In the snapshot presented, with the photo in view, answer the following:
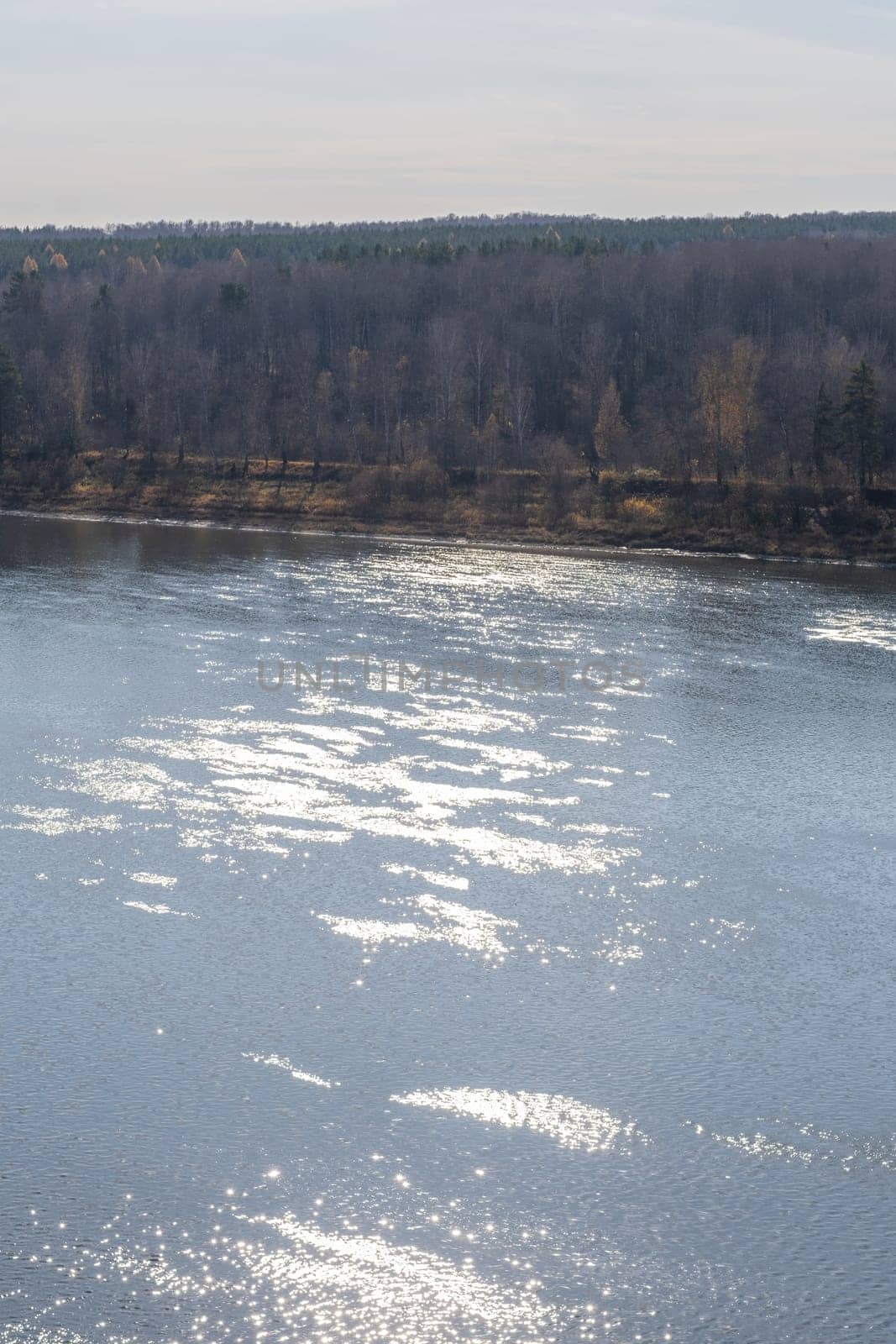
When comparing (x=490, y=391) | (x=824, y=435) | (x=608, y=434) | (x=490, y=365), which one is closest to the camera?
(x=824, y=435)

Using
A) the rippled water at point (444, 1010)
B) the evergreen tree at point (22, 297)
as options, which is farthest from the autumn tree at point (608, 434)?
the evergreen tree at point (22, 297)

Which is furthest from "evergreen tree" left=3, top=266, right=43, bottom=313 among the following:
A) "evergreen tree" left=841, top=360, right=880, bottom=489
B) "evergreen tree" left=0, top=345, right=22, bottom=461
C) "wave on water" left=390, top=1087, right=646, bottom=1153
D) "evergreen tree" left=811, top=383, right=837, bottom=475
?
"wave on water" left=390, top=1087, right=646, bottom=1153

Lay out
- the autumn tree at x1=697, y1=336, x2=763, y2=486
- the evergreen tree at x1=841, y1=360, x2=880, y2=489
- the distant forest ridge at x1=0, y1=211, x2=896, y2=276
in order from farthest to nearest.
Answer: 1. the distant forest ridge at x1=0, y1=211, x2=896, y2=276
2. the autumn tree at x1=697, y1=336, x2=763, y2=486
3. the evergreen tree at x1=841, y1=360, x2=880, y2=489

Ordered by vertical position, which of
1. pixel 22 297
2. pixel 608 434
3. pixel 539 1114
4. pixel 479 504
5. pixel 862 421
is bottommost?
pixel 539 1114

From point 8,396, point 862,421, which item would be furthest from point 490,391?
point 8,396

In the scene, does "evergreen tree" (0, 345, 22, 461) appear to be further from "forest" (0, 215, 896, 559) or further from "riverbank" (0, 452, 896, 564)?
"riverbank" (0, 452, 896, 564)

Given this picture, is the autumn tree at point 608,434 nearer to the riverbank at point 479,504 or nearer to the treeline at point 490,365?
the treeline at point 490,365

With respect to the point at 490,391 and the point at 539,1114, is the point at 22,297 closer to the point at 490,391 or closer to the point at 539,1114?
the point at 490,391
